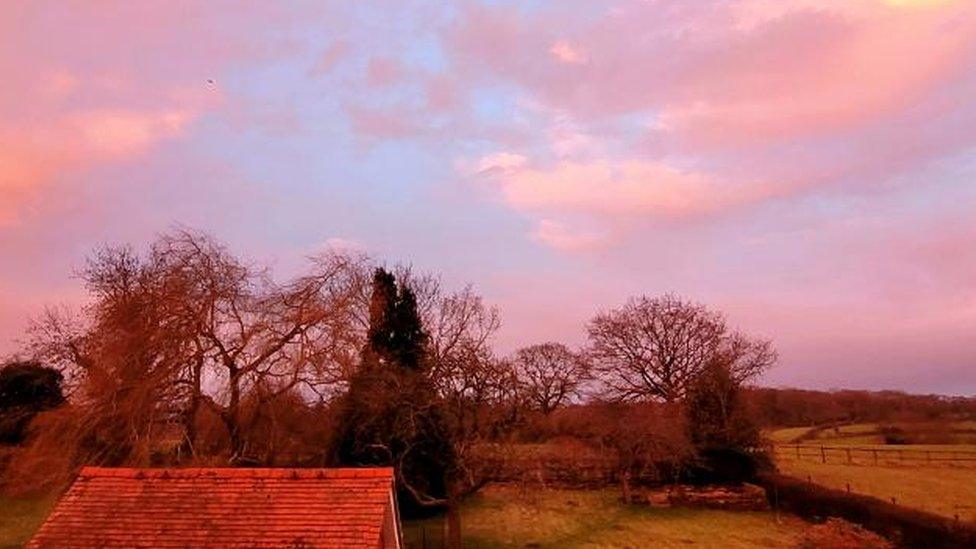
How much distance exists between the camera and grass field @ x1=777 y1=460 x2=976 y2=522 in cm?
2792

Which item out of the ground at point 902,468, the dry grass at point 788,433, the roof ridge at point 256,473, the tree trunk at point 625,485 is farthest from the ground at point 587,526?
the dry grass at point 788,433

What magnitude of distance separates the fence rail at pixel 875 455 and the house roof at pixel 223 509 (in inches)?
1179

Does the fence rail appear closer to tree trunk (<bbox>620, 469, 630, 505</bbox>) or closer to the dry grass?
the dry grass

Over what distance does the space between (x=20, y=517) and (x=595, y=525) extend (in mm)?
21427

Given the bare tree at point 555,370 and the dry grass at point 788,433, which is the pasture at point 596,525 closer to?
the bare tree at point 555,370

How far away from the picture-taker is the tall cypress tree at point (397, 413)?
24906mm

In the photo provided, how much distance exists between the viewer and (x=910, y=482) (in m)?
33.6

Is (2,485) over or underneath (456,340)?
underneath

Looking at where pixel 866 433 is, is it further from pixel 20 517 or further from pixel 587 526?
pixel 20 517

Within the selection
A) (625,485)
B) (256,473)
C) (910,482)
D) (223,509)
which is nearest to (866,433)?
(910,482)

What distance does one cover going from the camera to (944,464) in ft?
126

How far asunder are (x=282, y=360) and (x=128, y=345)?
4782mm

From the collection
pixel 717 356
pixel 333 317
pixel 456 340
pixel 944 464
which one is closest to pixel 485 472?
pixel 456 340

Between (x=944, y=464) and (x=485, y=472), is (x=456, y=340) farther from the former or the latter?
(x=944, y=464)
